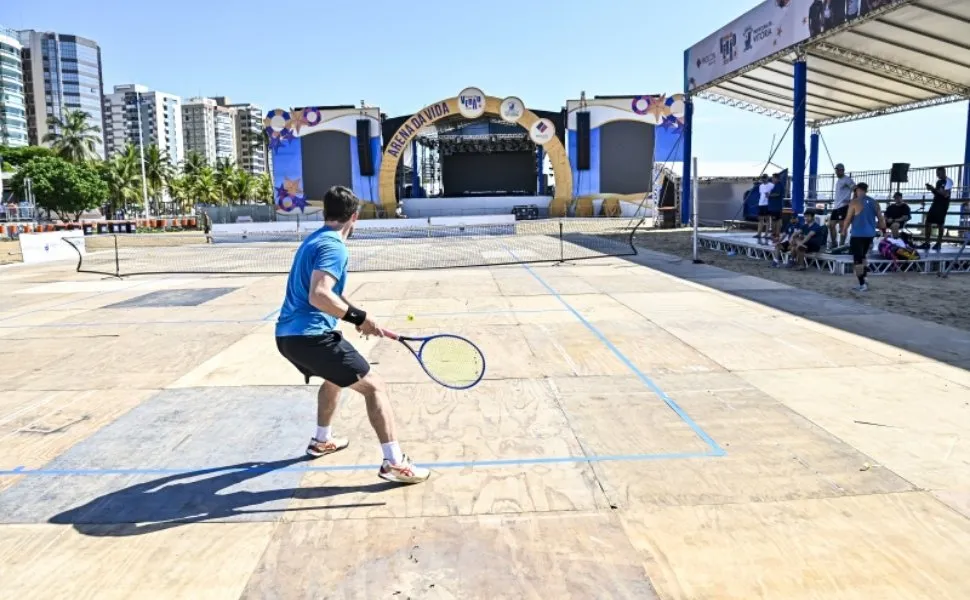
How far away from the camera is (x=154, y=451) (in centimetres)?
515

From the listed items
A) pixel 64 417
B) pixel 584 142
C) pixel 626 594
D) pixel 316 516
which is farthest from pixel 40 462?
pixel 584 142

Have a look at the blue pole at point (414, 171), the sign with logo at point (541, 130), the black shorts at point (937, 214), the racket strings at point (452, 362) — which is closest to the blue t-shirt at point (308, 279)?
the racket strings at point (452, 362)

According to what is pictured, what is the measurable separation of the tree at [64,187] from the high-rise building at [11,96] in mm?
63443

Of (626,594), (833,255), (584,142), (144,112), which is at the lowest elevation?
(626,594)

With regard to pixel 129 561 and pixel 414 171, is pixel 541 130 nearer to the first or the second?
pixel 414 171

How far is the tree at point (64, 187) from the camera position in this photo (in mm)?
70875

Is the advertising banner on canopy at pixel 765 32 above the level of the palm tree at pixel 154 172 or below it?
below

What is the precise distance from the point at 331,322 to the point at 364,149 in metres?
45.1

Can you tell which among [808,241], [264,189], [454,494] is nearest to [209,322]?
[454,494]

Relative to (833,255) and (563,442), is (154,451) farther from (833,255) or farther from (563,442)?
(833,255)

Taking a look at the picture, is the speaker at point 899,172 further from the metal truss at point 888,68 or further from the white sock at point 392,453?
the white sock at point 392,453

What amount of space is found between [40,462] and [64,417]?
3.85 feet

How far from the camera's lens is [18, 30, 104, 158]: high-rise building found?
529 feet

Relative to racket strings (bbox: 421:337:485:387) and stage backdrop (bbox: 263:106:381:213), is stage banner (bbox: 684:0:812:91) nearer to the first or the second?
racket strings (bbox: 421:337:485:387)
